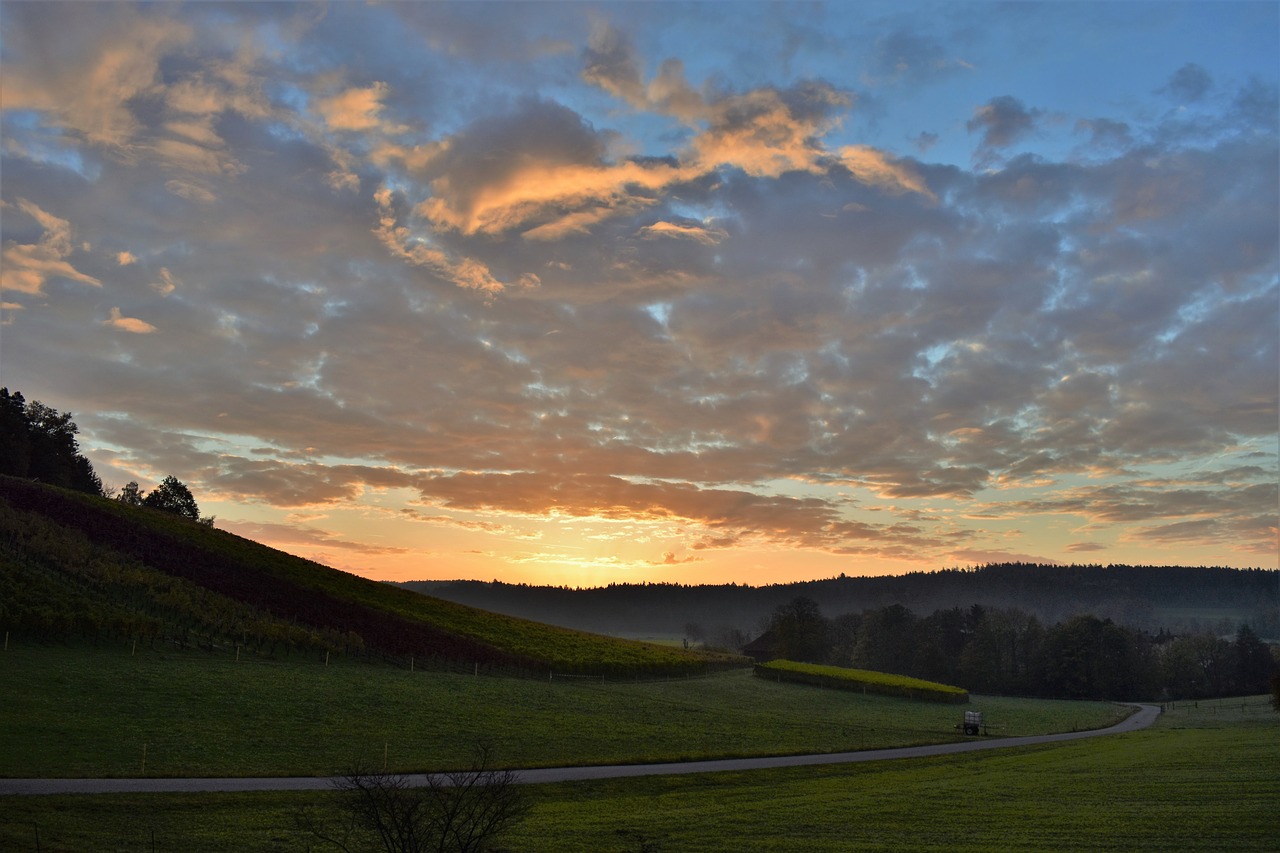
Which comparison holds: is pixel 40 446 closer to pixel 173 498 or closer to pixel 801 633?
pixel 173 498

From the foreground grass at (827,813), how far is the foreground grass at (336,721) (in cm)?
647

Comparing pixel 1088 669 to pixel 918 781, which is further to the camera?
pixel 1088 669

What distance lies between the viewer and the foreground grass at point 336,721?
31.7 meters

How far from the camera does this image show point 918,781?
1326 inches

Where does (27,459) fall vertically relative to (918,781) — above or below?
above

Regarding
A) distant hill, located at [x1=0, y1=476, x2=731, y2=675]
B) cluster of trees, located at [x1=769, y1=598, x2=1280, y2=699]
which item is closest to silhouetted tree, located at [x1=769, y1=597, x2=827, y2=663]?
cluster of trees, located at [x1=769, y1=598, x2=1280, y2=699]

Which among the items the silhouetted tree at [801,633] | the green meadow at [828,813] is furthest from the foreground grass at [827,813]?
the silhouetted tree at [801,633]

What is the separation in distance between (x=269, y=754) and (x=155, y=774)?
5.13m

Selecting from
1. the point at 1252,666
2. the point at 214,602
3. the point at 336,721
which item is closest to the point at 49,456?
the point at 214,602

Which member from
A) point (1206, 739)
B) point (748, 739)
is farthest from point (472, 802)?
point (1206, 739)

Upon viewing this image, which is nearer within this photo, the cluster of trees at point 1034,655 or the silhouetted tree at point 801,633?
the cluster of trees at point 1034,655

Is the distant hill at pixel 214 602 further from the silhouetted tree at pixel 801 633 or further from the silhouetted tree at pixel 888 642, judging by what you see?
the silhouetted tree at pixel 888 642

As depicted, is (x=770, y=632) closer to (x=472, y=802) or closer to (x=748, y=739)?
(x=748, y=739)

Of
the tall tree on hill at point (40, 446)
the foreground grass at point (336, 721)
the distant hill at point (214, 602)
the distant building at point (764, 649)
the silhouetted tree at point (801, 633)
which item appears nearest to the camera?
the foreground grass at point (336, 721)
